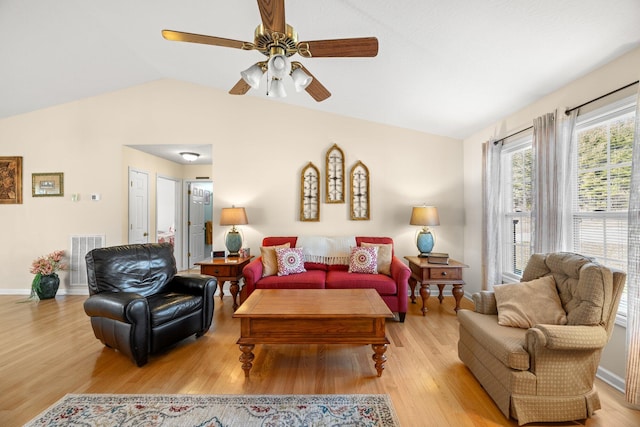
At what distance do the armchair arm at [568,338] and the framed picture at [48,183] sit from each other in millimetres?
5966

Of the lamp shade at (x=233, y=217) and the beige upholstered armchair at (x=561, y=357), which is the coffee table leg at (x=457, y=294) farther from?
the lamp shade at (x=233, y=217)

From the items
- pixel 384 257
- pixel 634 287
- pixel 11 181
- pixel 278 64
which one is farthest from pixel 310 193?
pixel 11 181

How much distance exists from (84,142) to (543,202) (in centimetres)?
594

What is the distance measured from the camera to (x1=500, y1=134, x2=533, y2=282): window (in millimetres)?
3127

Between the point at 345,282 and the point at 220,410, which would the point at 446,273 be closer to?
the point at 345,282

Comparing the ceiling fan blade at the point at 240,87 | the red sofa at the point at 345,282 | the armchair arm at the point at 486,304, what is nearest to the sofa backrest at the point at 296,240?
the red sofa at the point at 345,282

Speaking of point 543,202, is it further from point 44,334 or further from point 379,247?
point 44,334

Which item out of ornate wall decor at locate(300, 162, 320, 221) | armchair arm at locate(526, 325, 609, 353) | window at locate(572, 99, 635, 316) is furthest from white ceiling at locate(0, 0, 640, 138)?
armchair arm at locate(526, 325, 609, 353)

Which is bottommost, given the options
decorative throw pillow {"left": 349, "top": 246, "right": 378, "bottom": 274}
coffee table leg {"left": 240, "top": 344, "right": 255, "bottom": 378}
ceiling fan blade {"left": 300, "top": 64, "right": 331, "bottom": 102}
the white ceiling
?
coffee table leg {"left": 240, "top": 344, "right": 255, "bottom": 378}

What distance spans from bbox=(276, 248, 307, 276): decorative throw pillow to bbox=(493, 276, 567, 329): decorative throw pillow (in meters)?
2.15

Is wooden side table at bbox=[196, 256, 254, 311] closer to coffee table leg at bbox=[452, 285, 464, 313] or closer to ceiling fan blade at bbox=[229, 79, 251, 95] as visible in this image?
ceiling fan blade at bbox=[229, 79, 251, 95]

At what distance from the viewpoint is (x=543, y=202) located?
98.3 inches

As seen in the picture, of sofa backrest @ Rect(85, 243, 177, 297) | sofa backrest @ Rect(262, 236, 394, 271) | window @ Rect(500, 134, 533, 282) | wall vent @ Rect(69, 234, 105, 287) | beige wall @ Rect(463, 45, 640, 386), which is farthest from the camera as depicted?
wall vent @ Rect(69, 234, 105, 287)

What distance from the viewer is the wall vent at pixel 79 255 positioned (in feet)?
14.3
